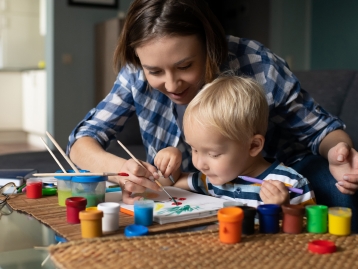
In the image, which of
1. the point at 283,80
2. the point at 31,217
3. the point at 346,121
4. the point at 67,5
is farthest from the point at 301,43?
the point at 31,217

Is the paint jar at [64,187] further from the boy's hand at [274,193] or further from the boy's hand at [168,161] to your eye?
the boy's hand at [274,193]

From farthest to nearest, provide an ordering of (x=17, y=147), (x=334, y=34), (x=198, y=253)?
(x=17, y=147) < (x=334, y=34) < (x=198, y=253)

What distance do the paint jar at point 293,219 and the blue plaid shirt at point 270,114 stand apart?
51 cm

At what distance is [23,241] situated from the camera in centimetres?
90

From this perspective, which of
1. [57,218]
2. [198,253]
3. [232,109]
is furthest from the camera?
[232,109]

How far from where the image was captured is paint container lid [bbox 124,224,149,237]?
83 centimetres

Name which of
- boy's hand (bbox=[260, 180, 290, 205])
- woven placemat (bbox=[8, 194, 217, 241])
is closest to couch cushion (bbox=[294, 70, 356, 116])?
boy's hand (bbox=[260, 180, 290, 205])

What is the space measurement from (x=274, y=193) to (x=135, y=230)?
0.98 ft

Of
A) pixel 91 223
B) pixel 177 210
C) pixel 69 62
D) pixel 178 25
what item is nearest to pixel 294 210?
pixel 177 210

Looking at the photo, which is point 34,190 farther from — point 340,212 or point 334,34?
point 334,34

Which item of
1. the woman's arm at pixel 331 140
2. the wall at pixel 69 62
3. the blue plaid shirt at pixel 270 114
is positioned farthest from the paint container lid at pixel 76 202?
the wall at pixel 69 62

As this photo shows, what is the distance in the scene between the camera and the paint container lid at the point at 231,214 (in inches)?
31.8

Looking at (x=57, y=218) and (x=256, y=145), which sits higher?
(x=256, y=145)

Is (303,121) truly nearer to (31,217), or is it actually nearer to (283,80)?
(283,80)
